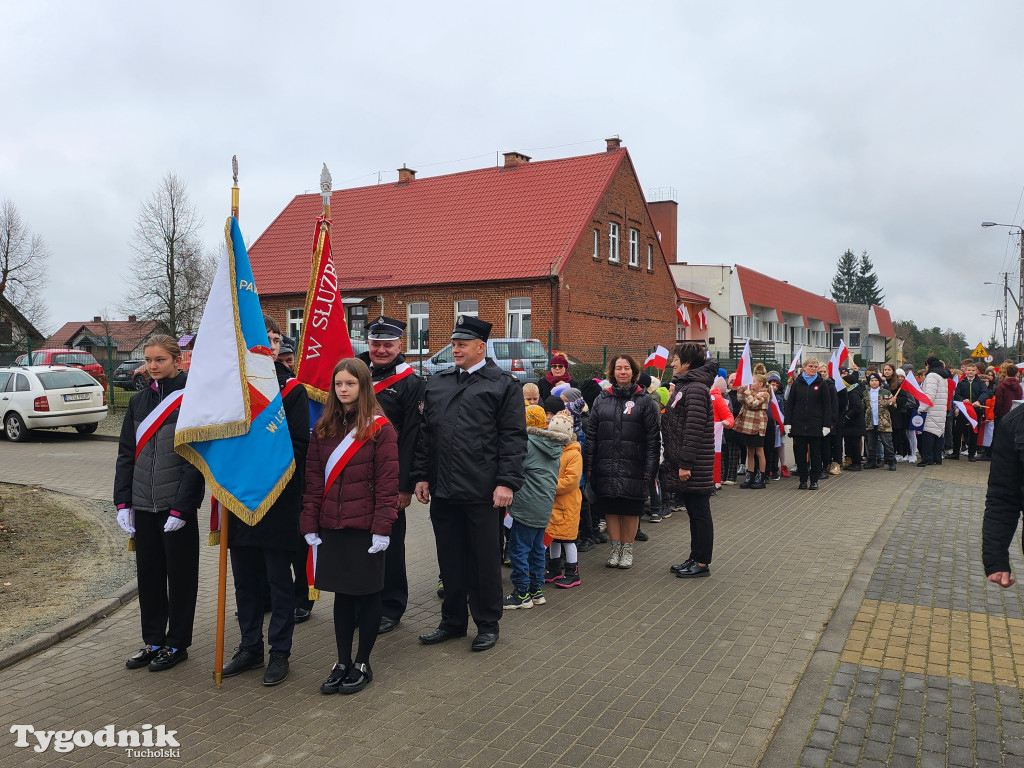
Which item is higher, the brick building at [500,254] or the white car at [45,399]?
the brick building at [500,254]

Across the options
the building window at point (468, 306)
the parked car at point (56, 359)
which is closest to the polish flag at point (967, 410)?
the building window at point (468, 306)

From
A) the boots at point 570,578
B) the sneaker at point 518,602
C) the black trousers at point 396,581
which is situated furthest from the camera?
the boots at point 570,578

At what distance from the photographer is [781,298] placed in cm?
5300

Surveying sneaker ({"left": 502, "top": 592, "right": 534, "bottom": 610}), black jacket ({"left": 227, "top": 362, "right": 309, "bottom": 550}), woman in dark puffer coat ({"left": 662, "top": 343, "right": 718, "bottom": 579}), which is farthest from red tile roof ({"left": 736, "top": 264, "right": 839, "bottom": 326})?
black jacket ({"left": 227, "top": 362, "right": 309, "bottom": 550})

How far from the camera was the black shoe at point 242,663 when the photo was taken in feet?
16.1

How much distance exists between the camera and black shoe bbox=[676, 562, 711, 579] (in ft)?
23.6

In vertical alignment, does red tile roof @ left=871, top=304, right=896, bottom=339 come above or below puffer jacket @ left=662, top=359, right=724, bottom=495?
above

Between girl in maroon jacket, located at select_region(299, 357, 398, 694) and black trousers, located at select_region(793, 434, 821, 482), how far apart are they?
352 inches

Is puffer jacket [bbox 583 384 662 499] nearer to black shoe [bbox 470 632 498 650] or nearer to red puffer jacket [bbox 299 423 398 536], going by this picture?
black shoe [bbox 470 632 498 650]

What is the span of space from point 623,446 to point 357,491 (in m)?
3.08

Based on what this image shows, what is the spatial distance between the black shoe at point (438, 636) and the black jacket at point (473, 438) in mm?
932

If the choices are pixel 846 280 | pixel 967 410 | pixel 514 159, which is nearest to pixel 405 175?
pixel 514 159

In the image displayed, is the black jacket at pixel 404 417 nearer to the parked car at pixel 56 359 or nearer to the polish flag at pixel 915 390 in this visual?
→ the polish flag at pixel 915 390

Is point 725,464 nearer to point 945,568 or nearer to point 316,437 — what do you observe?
point 945,568
